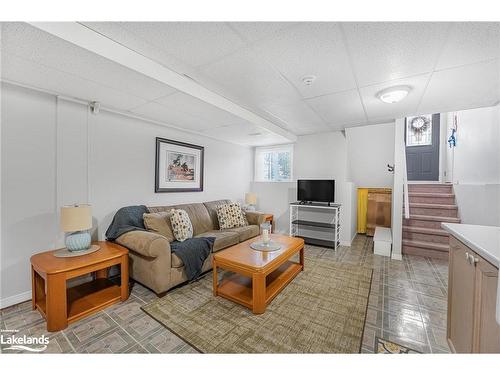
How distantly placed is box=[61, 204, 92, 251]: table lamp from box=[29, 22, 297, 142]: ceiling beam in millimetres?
1384

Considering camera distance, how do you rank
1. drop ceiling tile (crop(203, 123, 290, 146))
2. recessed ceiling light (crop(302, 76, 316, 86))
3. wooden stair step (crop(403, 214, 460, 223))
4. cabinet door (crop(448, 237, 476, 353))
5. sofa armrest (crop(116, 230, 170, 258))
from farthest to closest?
drop ceiling tile (crop(203, 123, 290, 146)) → wooden stair step (crop(403, 214, 460, 223)) → sofa armrest (crop(116, 230, 170, 258)) → recessed ceiling light (crop(302, 76, 316, 86)) → cabinet door (crop(448, 237, 476, 353))

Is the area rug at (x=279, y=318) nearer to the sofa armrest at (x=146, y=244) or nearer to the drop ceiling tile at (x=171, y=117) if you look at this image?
the sofa armrest at (x=146, y=244)

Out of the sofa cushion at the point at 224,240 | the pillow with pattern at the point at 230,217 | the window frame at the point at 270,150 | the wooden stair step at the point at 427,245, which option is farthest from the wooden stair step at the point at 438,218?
the sofa cushion at the point at 224,240

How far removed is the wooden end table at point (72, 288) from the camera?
5.17 feet

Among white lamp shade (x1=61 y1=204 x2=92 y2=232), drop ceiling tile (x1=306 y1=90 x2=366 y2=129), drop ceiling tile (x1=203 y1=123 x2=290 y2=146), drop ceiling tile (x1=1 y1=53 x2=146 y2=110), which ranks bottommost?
white lamp shade (x1=61 y1=204 x2=92 y2=232)

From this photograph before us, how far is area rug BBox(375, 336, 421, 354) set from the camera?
1396 millimetres

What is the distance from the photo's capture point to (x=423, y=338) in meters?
1.52

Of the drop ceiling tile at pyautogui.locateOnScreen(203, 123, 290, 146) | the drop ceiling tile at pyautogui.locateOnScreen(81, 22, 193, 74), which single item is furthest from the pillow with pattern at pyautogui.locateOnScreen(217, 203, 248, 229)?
the drop ceiling tile at pyautogui.locateOnScreen(81, 22, 193, 74)

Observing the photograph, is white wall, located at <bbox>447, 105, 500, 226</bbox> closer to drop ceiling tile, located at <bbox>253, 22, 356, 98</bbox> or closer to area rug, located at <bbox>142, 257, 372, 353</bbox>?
area rug, located at <bbox>142, 257, 372, 353</bbox>

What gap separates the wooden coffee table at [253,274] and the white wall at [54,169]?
170 cm

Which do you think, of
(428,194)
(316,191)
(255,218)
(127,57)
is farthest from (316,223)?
(127,57)

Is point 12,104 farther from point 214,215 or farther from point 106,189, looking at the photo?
point 214,215
